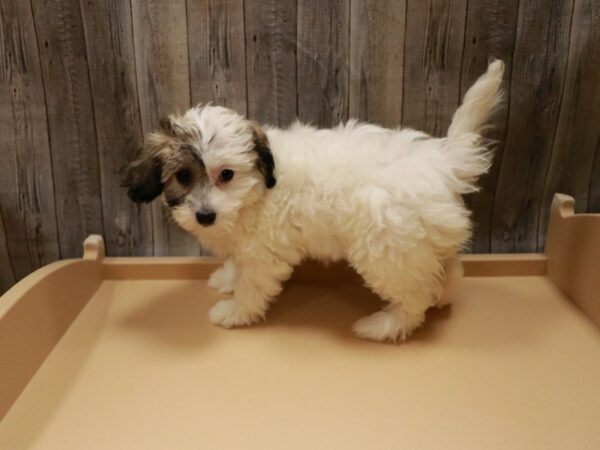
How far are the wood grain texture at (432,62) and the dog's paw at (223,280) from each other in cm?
82

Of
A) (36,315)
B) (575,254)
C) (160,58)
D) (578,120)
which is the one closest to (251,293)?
(36,315)

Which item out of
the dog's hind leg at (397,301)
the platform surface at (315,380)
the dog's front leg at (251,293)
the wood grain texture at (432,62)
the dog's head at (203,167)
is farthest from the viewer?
the wood grain texture at (432,62)

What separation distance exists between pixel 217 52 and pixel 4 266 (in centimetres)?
116

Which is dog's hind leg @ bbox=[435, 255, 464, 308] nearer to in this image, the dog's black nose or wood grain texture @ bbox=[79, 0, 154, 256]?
the dog's black nose

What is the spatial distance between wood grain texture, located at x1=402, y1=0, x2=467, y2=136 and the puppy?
0.30 metres

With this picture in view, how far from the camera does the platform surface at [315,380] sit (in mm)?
1252

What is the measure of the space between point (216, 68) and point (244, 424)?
3.73 feet

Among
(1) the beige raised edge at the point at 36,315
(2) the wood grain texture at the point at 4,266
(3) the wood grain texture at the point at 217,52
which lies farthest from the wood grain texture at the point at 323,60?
(2) the wood grain texture at the point at 4,266

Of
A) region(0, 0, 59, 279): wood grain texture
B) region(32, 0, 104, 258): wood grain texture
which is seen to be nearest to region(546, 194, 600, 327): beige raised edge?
region(32, 0, 104, 258): wood grain texture

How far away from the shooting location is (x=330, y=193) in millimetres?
1463


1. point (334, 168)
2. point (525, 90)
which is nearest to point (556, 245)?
point (525, 90)

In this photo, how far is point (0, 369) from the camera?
1.34 meters

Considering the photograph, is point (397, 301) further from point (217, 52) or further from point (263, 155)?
point (217, 52)

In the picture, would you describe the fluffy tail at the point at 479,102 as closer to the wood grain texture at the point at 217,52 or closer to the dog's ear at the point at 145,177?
the wood grain texture at the point at 217,52
